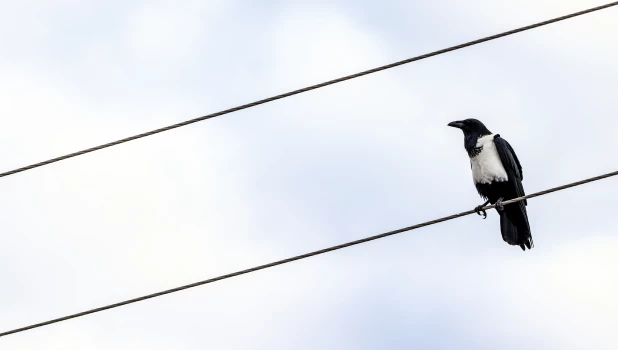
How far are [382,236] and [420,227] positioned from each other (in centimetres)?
29

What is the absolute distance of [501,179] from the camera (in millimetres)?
12641

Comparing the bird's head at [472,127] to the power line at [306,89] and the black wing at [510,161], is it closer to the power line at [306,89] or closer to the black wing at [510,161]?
the black wing at [510,161]

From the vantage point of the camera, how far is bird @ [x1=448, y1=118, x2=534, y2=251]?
1240cm

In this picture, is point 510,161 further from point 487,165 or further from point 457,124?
point 457,124

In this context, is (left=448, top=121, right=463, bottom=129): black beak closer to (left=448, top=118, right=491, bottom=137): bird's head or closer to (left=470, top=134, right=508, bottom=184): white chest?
(left=448, top=118, right=491, bottom=137): bird's head

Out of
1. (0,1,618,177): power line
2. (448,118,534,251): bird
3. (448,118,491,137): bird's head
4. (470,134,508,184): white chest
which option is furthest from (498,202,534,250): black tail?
(0,1,618,177): power line

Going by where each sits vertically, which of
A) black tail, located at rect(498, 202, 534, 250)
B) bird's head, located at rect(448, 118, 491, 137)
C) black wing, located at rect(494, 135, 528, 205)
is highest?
bird's head, located at rect(448, 118, 491, 137)

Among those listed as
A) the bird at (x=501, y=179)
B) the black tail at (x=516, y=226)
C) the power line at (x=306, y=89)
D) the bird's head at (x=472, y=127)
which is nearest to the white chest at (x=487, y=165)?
the bird at (x=501, y=179)

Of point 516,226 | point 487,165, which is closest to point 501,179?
point 487,165

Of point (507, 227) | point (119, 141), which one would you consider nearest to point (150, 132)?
point (119, 141)

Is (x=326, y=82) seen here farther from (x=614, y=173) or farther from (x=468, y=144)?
(x=468, y=144)

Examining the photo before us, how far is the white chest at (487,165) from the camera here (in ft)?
41.5

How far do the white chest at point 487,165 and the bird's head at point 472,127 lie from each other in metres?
0.20

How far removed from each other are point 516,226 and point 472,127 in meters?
1.47
